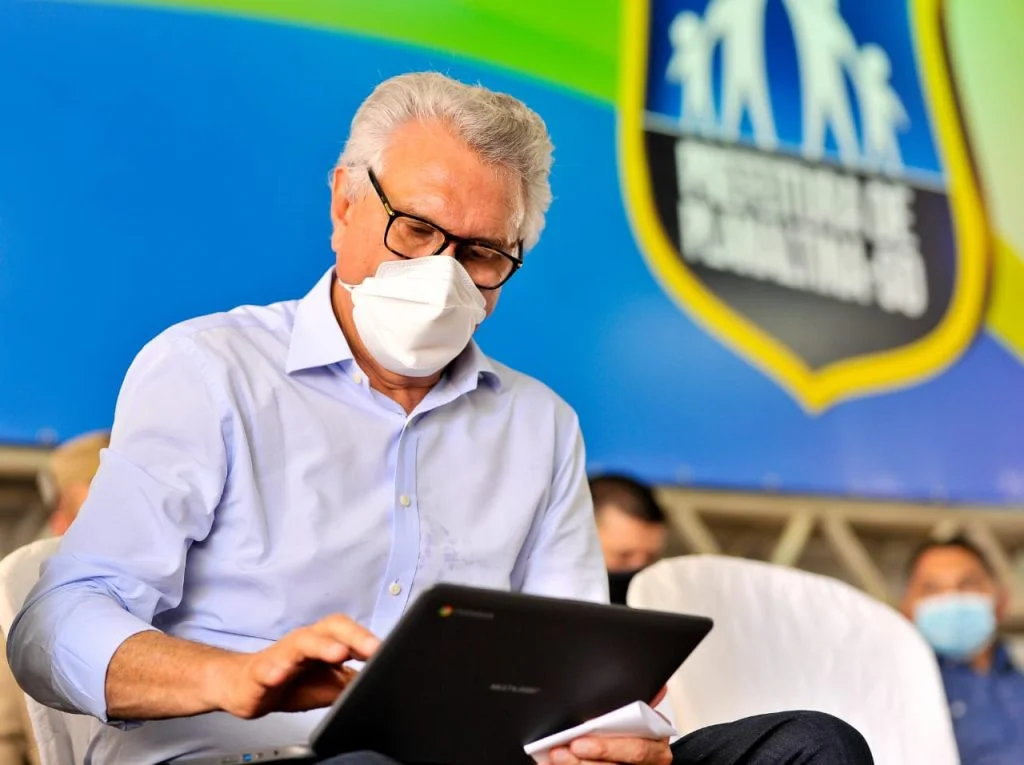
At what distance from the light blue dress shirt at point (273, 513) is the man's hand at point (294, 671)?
126mm

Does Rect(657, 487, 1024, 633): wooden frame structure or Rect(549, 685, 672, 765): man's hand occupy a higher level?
Rect(657, 487, 1024, 633): wooden frame structure

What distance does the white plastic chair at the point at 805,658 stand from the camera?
1714 mm

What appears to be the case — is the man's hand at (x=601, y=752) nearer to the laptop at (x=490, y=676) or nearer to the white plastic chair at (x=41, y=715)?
the laptop at (x=490, y=676)

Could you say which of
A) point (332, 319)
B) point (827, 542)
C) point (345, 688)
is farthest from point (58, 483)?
point (827, 542)

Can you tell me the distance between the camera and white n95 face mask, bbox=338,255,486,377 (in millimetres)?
1381

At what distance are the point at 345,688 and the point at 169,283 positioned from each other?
63.4 inches

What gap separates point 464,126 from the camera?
56.9 inches

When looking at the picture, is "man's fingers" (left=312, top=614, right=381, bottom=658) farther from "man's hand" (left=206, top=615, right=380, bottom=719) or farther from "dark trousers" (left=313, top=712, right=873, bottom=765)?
"dark trousers" (left=313, top=712, right=873, bottom=765)

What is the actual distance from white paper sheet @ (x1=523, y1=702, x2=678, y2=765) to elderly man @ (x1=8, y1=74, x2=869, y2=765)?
0.01m

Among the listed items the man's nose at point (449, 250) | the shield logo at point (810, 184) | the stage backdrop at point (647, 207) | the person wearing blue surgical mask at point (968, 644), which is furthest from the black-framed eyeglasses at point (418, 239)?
the person wearing blue surgical mask at point (968, 644)

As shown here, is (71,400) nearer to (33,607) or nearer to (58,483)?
(58,483)

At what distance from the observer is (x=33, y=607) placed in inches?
46.9

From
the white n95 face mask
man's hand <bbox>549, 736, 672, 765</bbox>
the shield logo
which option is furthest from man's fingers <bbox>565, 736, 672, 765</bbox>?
the shield logo

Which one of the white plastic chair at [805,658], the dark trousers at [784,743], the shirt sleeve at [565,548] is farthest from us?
→ the white plastic chair at [805,658]
